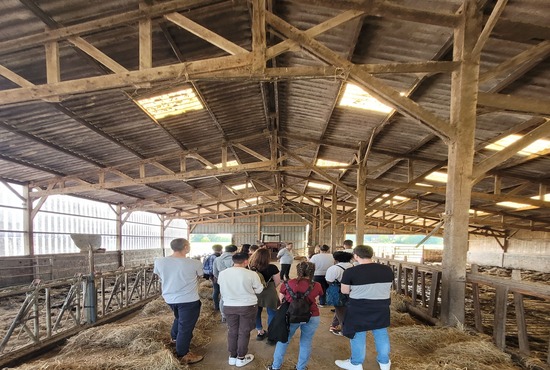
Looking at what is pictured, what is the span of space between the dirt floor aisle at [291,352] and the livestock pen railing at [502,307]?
166 cm

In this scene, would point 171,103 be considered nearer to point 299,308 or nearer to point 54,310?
point 299,308

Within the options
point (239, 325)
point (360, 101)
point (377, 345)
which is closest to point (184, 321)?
point (239, 325)

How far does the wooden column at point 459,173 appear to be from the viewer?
14.1 ft

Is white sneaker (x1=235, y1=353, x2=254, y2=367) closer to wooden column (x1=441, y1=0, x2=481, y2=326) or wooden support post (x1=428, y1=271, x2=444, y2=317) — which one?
wooden column (x1=441, y1=0, x2=481, y2=326)

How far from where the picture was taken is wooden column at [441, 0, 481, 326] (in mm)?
4293

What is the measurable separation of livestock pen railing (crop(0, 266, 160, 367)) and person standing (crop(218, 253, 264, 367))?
117 inches

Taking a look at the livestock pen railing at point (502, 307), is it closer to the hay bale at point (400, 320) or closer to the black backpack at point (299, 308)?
the hay bale at point (400, 320)

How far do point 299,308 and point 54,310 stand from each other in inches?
305

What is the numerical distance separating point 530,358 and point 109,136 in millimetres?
9048

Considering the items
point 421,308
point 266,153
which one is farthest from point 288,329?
point 266,153

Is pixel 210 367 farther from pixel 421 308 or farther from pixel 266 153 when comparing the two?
pixel 266 153

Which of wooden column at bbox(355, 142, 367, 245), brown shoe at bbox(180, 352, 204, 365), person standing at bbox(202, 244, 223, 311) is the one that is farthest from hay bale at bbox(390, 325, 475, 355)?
wooden column at bbox(355, 142, 367, 245)

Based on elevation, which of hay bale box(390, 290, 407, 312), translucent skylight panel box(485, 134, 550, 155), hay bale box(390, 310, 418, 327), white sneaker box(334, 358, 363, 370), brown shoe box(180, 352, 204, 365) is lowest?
hay bale box(390, 290, 407, 312)

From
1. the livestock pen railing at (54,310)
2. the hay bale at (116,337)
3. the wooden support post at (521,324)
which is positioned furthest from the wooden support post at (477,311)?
the livestock pen railing at (54,310)
